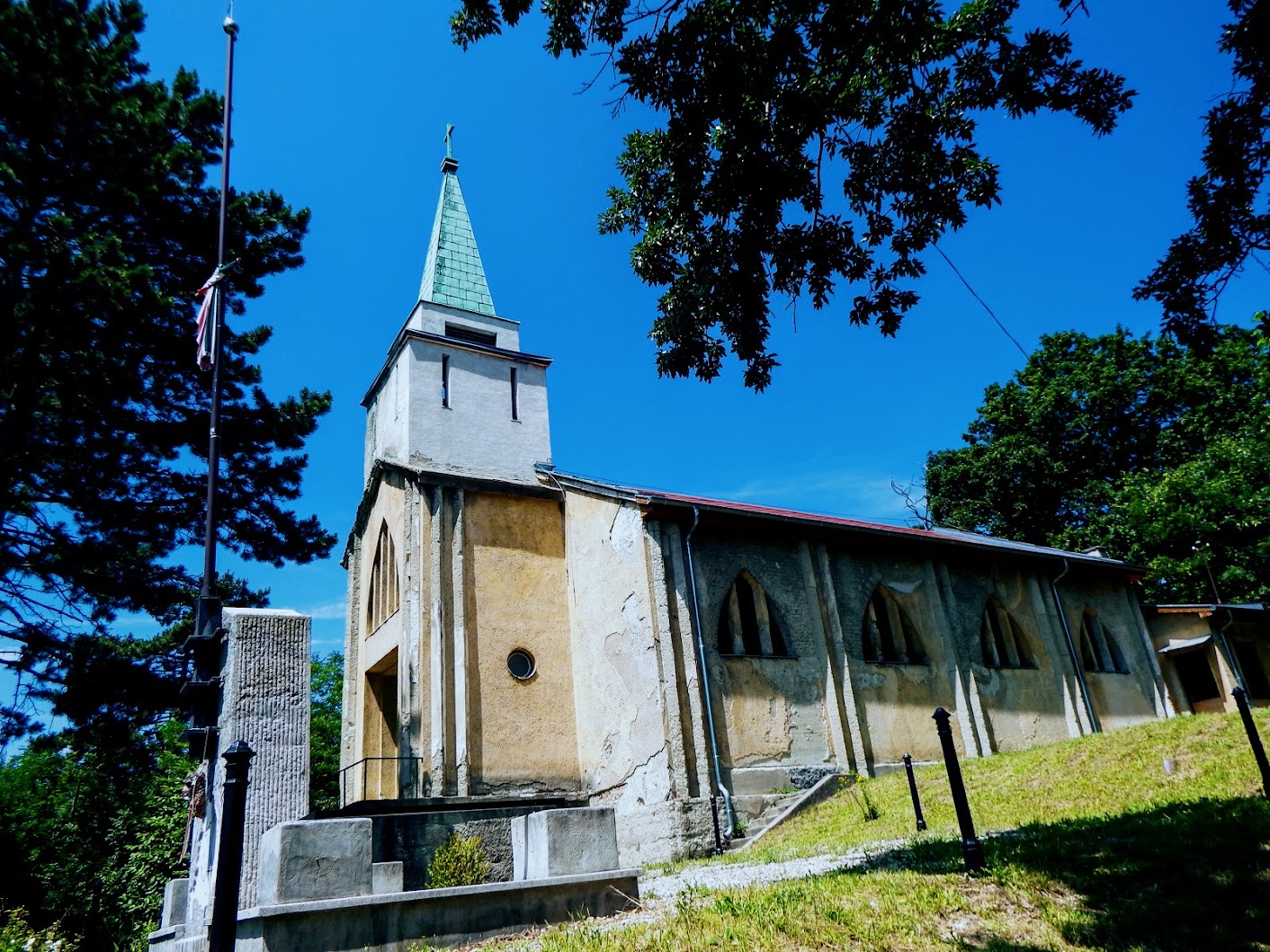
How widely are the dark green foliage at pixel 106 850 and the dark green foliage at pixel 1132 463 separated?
3105cm

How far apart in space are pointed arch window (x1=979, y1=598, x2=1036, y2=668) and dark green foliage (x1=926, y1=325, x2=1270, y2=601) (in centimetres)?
1371

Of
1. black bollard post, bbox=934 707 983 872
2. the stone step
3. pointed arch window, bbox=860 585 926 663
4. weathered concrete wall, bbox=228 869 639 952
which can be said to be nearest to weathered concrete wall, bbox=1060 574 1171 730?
pointed arch window, bbox=860 585 926 663

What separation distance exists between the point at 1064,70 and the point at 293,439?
16.9 metres

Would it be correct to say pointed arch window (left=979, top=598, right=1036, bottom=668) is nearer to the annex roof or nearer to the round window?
the round window

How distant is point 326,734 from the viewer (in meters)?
40.3

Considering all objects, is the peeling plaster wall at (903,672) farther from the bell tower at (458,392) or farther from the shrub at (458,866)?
the shrub at (458,866)

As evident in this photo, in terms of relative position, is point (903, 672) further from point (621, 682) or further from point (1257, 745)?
point (1257, 745)

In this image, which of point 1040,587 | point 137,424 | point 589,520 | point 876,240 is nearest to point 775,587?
point 589,520

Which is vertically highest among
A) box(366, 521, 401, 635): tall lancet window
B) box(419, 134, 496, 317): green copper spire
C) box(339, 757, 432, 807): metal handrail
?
box(419, 134, 496, 317): green copper spire

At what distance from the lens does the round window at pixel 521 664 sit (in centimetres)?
1767

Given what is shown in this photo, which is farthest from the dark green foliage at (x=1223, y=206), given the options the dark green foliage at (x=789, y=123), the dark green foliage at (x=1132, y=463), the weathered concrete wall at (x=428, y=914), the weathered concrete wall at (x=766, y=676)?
the dark green foliage at (x=1132, y=463)

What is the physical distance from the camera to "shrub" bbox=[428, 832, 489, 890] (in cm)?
920

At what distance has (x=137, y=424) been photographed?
56.7 feet

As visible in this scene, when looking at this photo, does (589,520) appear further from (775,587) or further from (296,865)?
(296,865)
